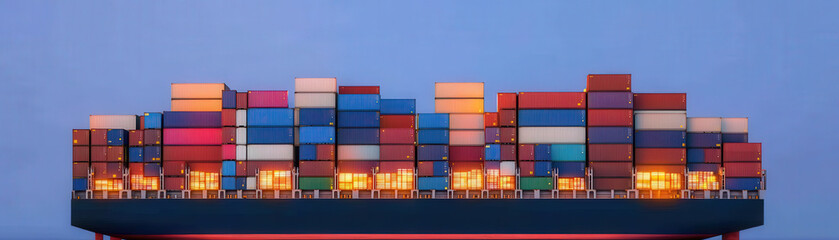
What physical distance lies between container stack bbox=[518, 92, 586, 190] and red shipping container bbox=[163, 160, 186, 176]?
1950 centimetres

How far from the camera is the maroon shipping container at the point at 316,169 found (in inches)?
3012

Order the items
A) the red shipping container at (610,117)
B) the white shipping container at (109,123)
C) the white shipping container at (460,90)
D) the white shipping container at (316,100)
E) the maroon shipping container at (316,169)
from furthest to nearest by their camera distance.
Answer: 1. the white shipping container at (109,123)
2. the white shipping container at (460,90)
3. the white shipping container at (316,100)
4. the maroon shipping container at (316,169)
5. the red shipping container at (610,117)

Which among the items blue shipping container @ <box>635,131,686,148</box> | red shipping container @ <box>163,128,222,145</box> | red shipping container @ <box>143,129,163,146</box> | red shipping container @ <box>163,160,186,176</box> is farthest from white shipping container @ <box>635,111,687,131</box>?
red shipping container @ <box>143,129,163,146</box>

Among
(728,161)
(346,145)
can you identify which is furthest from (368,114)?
(728,161)

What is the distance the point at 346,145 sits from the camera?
7700 centimetres

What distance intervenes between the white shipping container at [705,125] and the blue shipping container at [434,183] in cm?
1463

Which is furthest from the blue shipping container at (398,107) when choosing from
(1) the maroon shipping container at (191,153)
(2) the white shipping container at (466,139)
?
(1) the maroon shipping container at (191,153)

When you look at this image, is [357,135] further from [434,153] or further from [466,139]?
[466,139]

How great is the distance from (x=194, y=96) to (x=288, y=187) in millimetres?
8206

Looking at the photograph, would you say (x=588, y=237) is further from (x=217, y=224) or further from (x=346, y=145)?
(x=217, y=224)

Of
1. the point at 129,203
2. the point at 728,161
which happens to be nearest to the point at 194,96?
the point at 129,203

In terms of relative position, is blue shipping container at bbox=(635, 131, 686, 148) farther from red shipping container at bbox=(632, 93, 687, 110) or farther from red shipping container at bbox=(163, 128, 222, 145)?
red shipping container at bbox=(163, 128, 222, 145)

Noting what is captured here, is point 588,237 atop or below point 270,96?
below

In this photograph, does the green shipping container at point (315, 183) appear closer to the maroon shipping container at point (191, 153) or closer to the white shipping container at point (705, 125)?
the maroon shipping container at point (191, 153)
